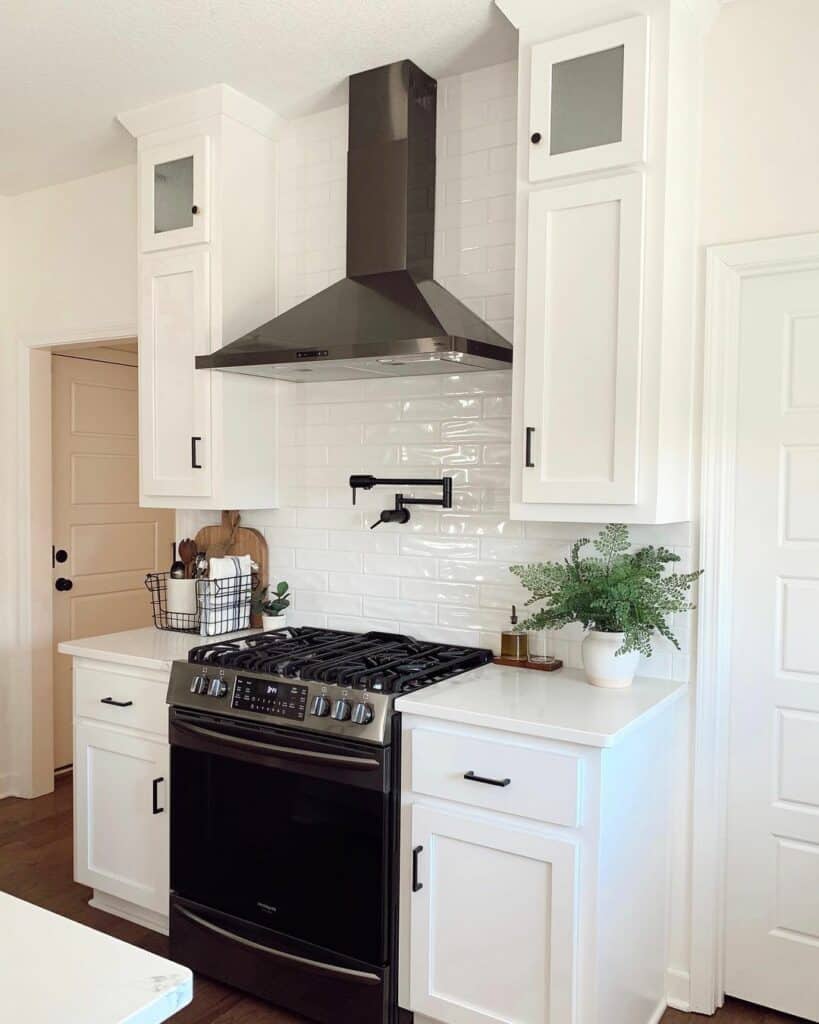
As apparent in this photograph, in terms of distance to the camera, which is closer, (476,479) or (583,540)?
(583,540)

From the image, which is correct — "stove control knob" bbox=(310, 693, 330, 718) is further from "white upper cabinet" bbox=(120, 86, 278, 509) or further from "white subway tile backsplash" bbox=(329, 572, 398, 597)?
"white upper cabinet" bbox=(120, 86, 278, 509)

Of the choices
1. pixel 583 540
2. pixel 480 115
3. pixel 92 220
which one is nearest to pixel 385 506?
pixel 583 540

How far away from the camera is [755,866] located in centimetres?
253

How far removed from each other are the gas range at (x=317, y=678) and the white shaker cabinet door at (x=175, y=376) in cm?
69

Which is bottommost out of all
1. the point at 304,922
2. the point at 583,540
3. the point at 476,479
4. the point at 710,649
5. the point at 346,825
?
the point at 304,922

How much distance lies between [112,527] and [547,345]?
121 inches

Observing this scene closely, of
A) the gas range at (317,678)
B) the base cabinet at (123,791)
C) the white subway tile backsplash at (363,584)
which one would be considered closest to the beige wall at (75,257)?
the white subway tile backsplash at (363,584)

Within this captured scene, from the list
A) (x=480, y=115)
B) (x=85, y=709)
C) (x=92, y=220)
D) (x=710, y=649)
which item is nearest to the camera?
(x=710, y=649)

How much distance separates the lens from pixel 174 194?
3.20 meters

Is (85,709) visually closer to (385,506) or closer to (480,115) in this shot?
(385,506)

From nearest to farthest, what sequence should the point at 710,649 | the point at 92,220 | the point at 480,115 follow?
the point at 710,649
the point at 480,115
the point at 92,220

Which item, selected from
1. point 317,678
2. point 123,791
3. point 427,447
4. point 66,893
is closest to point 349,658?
point 317,678

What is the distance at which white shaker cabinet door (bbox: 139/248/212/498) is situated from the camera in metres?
3.13

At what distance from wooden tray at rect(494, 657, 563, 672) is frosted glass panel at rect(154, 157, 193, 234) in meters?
1.89
